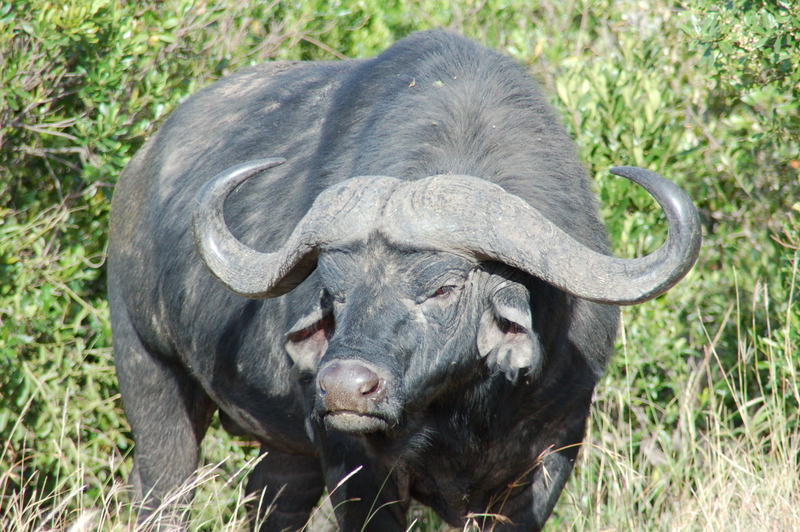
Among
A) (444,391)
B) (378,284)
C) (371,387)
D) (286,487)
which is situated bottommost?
(286,487)

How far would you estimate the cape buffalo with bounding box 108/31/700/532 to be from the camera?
2912 millimetres

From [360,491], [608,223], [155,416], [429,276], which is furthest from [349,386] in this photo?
[608,223]

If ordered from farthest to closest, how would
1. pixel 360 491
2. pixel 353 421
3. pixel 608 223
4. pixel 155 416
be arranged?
pixel 608 223 → pixel 155 416 → pixel 360 491 → pixel 353 421

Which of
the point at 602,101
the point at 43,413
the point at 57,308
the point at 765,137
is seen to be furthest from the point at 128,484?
the point at 765,137

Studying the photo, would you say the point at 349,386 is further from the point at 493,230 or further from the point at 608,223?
the point at 608,223

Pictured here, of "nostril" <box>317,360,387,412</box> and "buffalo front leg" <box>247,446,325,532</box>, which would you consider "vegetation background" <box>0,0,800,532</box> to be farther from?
"nostril" <box>317,360,387,412</box>

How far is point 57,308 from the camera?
16.5 feet

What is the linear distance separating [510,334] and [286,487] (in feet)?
8.12

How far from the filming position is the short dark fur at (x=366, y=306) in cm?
304

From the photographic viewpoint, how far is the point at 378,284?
296cm

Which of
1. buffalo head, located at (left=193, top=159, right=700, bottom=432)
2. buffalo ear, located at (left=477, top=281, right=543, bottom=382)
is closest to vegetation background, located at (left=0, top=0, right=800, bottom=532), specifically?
buffalo ear, located at (left=477, top=281, right=543, bottom=382)

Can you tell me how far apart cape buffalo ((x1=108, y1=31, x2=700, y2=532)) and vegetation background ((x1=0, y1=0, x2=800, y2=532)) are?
44 centimetres

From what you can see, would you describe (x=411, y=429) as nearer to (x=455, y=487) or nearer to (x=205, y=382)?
(x=455, y=487)

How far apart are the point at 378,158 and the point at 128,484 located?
8.28 feet
